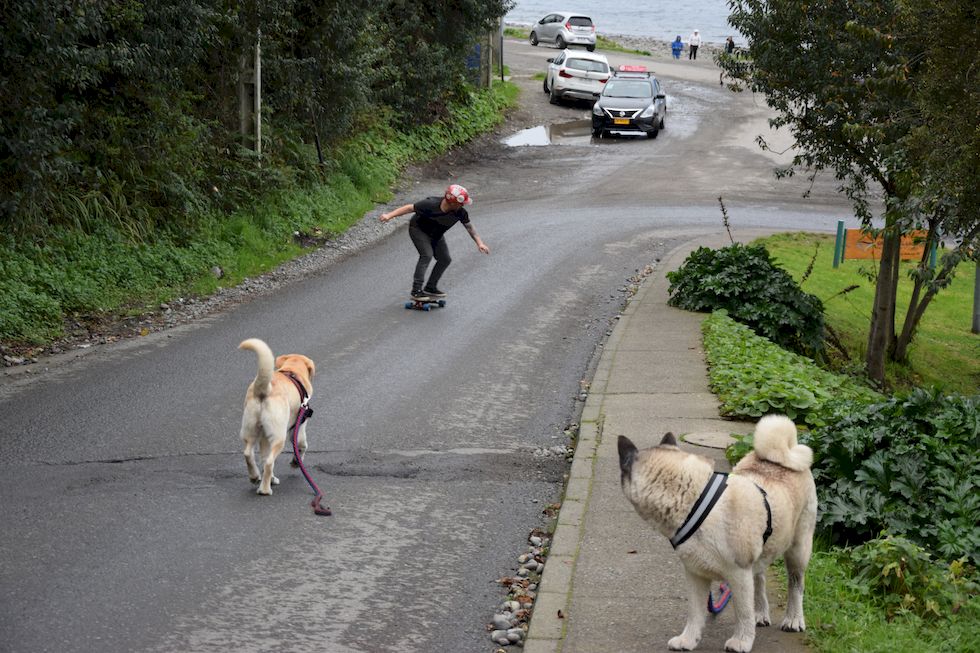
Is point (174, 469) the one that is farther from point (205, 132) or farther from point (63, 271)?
point (205, 132)

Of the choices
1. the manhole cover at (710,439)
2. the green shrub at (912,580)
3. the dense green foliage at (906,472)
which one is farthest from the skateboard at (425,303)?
the green shrub at (912,580)

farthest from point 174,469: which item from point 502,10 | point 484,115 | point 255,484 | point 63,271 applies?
point 484,115

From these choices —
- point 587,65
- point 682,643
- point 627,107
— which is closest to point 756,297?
point 682,643

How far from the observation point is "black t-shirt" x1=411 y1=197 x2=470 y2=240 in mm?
16531

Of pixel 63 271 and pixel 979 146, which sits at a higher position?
pixel 979 146

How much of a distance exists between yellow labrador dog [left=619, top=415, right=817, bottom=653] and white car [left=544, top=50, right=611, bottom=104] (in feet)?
122

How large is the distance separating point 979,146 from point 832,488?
416 cm

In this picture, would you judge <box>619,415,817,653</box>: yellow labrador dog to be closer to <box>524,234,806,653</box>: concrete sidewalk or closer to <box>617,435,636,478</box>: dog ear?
<box>617,435,636,478</box>: dog ear

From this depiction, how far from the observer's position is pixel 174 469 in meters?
9.20

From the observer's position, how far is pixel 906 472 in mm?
7676

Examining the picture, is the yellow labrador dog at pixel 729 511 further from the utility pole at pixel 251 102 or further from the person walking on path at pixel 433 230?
the utility pole at pixel 251 102

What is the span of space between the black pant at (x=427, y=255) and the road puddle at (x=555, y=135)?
19.1 m

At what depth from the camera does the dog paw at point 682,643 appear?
593 centimetres

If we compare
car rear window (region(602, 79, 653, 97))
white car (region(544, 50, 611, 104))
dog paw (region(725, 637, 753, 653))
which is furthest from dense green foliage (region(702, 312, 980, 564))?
white car (region(544, 50, 611, 104))
